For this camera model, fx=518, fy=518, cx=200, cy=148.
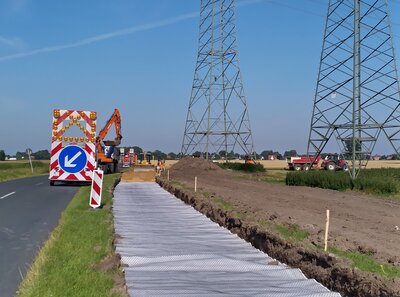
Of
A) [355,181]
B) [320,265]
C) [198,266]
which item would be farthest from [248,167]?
[320,265]

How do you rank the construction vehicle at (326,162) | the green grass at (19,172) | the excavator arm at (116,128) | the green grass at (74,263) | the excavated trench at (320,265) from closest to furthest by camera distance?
the excavated trench at (320,265) < the green grass at (74,263) < the green grass at (19,172) < the excavator arm at (116,128) < the construction vehicle at (326,162)

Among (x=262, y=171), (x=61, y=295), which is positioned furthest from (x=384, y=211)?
(x=262, y=171)

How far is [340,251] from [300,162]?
2327 inches

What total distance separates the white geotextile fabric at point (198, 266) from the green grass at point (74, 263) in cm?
33

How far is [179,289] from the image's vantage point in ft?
20.8

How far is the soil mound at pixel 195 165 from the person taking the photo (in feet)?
160

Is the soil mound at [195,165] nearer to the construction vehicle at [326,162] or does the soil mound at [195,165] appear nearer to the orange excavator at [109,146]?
the orange excavator at [109,146]

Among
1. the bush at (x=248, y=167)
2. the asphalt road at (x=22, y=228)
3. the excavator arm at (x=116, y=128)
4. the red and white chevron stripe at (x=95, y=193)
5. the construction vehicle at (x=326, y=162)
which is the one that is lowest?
the asphalt road at (x=22, y=228)

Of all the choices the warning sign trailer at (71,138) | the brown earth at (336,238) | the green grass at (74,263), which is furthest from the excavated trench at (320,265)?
the warning sign trailer at (71,138)

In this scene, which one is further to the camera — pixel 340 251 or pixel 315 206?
pixel 315 206

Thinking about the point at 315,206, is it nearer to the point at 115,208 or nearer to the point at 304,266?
the point at 115,208

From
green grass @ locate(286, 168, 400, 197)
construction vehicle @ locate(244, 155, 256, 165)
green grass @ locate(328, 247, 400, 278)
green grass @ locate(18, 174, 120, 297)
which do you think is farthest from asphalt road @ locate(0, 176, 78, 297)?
construction vehicle @ locate(244, 155, 256, 165)

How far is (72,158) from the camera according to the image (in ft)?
71.7

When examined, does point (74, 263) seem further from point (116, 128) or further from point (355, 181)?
point (116, 128)
